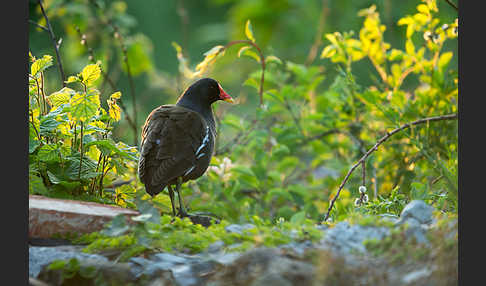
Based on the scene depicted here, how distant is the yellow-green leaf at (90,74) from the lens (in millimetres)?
2328

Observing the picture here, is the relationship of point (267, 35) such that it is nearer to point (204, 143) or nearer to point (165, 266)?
point (204, 143)

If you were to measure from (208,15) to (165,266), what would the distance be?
10.7 meters

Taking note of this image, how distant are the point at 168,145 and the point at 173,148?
31 millimetres

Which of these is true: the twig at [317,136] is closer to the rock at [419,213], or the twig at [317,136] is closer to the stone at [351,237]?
the rock at [419,213]

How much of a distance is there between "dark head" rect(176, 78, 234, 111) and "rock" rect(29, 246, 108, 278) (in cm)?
154

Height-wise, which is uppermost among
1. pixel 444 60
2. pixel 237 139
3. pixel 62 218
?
pixel 444 60

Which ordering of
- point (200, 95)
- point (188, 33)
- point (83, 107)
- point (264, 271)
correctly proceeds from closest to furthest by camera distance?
1. point (264, 271)
2. point (83, 107)
3. point (200, 95)
4. point (188, 33)

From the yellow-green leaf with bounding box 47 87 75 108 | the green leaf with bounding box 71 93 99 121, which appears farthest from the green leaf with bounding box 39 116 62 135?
the green leaf with bounding box 71 93 99 121

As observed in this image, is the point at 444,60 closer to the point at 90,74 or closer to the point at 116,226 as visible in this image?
the point at 90,74

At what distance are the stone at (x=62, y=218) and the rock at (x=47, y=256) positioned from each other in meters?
0.13

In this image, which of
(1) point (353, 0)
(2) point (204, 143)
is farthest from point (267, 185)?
(1) point (353, 0)

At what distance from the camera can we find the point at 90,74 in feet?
7.70

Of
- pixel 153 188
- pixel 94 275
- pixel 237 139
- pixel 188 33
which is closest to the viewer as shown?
pixel 94 275

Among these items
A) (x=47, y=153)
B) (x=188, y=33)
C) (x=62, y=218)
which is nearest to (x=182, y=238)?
(x=62, y=218)
